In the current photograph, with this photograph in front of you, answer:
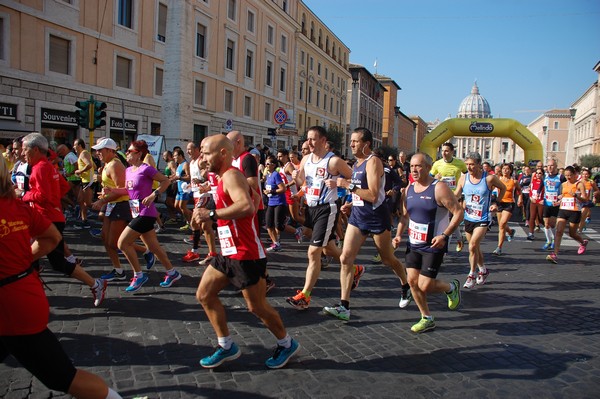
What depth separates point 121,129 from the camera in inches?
911

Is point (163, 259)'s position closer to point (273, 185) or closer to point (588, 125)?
point (273, 185)

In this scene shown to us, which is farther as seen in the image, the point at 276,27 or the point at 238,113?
the point at 276,27

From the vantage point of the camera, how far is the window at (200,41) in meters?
29.1

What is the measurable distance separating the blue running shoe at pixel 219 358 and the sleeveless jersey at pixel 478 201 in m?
4.74

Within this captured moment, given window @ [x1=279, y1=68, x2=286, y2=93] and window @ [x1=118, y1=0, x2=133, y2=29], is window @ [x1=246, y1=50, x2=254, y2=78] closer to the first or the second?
window @ [x1=279, y1=68, x2=286, y2=93]

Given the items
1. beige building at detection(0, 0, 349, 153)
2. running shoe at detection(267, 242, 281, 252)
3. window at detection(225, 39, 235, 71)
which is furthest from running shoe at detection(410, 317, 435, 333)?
window at detection(225, 39, 235, 71)

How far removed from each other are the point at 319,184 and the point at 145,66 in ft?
69.8

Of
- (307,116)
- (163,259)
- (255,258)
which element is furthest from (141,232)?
(307,116)

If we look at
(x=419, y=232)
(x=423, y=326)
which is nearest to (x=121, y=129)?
(x=419, y=232)

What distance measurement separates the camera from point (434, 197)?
4.78 m

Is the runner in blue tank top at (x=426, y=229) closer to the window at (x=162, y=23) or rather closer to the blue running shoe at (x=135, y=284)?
the blue running shoe at (x=135, y=284)

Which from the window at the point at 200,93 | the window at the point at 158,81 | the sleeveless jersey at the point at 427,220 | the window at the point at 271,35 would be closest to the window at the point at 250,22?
the window at the point at 271,35

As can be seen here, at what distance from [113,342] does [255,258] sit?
1.69m

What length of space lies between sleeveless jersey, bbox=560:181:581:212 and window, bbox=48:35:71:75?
19027mm
